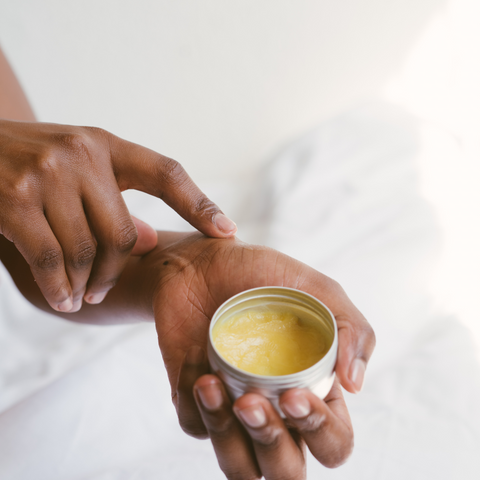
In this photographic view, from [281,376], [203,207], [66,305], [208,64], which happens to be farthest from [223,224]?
[208,64]

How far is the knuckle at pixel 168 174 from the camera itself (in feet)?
3.44

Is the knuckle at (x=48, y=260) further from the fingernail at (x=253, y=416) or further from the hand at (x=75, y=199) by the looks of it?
the fingernail at (x=253, y=416)

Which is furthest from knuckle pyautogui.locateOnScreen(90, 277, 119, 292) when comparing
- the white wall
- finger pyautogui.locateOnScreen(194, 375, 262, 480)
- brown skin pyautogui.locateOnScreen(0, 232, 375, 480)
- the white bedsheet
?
the white wall

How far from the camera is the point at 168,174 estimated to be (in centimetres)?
105

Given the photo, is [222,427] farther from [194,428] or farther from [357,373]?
[357,373]

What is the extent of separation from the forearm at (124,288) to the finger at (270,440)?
52 centimetres

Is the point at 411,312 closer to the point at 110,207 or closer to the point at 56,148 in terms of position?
the point at 110,207

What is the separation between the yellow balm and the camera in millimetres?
771

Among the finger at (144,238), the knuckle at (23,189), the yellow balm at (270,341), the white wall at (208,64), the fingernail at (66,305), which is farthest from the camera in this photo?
the white wall at (208,64)

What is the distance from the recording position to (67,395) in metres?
1.30

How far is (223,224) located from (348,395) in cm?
61

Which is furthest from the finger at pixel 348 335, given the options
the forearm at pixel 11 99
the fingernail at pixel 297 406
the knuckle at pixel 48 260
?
the forearm at pixel 11 99

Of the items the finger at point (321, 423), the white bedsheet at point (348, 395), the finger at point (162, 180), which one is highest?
the finger at point (162, 180)

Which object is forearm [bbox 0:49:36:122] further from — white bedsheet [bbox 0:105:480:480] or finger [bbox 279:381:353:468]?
finger [bbox 279:381:353:468]
